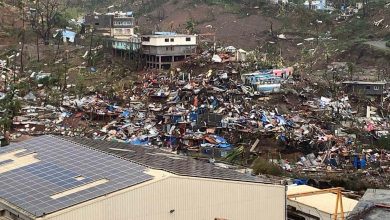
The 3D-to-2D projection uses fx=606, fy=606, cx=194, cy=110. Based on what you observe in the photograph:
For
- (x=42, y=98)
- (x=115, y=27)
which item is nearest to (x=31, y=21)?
(x=115, y=27)

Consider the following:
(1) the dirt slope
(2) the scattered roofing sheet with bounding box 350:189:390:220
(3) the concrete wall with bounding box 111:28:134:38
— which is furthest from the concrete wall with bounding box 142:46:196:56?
(2) the scattered roofing sheet with bounding box 350:189:390:220

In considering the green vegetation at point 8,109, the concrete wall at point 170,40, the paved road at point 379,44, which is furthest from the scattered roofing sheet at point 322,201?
the paved road at point 379,44

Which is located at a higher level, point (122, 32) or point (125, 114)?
point (122, 32)

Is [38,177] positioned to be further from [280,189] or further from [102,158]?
[280,189]

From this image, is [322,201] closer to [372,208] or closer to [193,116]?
[372,208]

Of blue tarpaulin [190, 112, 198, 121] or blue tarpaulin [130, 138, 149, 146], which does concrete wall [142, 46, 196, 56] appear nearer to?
blue tarpaulin [190, 112, 198, 121]

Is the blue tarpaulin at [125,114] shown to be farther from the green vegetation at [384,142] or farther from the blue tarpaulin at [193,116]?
the green vegetation at [384,142]

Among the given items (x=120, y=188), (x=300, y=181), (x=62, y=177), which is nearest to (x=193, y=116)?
(x=300, y=181)
